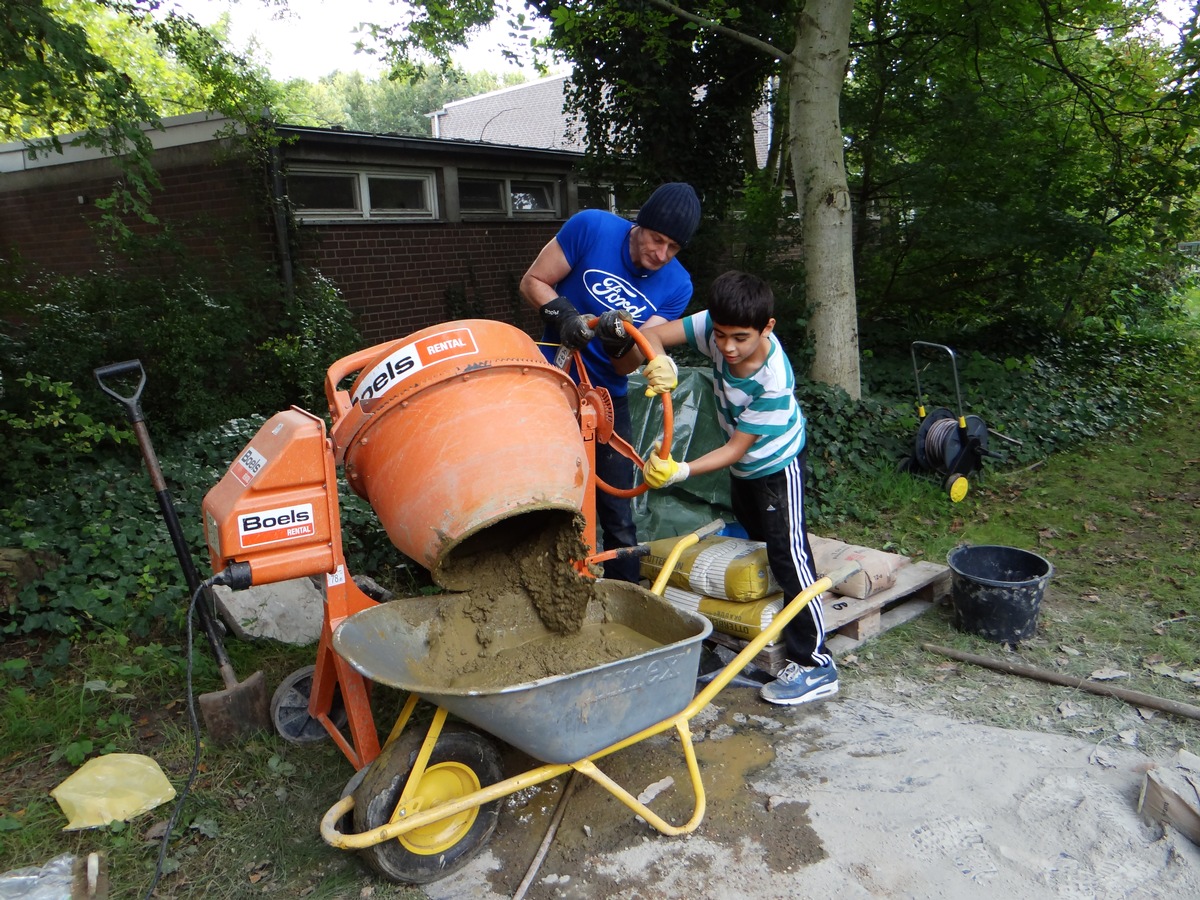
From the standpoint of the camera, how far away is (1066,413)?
7277mm

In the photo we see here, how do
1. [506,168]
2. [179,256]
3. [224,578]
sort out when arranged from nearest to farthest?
[224,578], [179,256], [506,168]

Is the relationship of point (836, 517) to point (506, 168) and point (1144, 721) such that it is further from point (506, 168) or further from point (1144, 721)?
point (506, 168)

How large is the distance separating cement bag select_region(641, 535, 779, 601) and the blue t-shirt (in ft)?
3.02

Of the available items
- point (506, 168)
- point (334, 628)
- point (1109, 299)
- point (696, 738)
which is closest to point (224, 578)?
point (334, 628)

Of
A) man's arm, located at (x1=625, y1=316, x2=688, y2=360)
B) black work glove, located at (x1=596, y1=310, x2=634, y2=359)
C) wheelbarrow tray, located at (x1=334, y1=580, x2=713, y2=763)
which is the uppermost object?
black work glove, located at (x1=596, y1=310, x2=634, y2=359)

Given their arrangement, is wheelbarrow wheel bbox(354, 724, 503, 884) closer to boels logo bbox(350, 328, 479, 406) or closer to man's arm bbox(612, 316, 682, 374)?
boels logo bbox(350, 328, 479, 406)

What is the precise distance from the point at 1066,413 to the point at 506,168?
6687 mm

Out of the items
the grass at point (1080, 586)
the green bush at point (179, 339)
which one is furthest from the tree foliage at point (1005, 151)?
the green bush at point (179, 339)

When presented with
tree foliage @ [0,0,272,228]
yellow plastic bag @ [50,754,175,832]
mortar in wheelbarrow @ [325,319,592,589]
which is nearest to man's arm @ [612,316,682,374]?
mortar in wheelbarrow @ [325,319,592,589]

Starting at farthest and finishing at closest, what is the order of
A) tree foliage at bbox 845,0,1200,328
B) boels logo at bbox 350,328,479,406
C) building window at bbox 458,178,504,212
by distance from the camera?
building window at bbox 458,178,504,212, tree foliage at bbox 845,0,1200,328, boels logo at bbox 350,328,479,406

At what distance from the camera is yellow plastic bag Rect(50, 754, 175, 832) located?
2.54 meters

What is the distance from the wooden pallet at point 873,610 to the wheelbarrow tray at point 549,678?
923mm

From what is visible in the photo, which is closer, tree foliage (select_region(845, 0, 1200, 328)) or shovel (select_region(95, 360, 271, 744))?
shovel (select_region(95, 360, 271, 744))

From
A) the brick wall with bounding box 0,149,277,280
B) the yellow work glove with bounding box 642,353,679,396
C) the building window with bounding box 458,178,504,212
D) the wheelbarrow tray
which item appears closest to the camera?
the wheelbarrow tray
